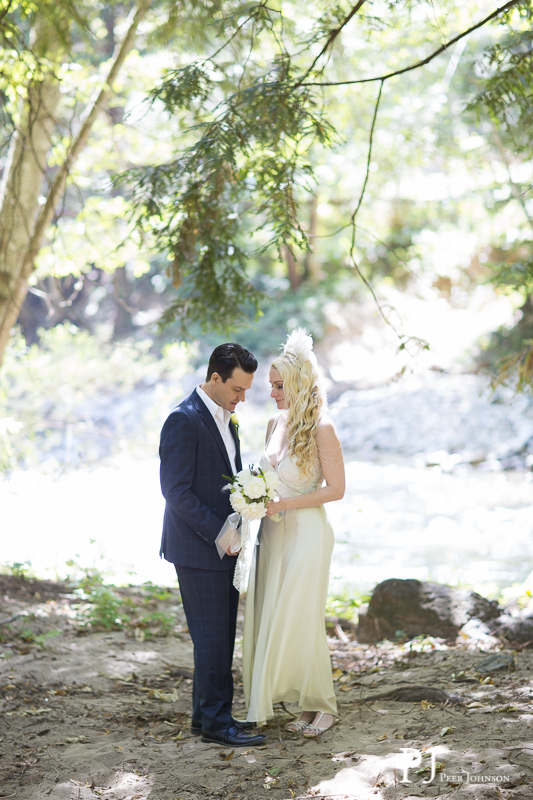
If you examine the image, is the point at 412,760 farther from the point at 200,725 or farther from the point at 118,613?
the point at 118,613

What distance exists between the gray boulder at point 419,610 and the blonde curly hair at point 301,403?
2605 millimetres

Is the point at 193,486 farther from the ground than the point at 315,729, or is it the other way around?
the point at 193,486

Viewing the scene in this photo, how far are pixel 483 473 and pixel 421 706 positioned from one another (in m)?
12.6

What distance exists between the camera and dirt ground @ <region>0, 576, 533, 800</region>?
292 centimetres

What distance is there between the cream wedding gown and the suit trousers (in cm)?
20

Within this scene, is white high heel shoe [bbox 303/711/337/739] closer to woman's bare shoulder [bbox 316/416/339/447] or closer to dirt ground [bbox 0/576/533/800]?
dirt ground [bbox 0/576/533/800]

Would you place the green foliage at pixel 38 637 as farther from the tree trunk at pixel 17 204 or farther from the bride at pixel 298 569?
the tree trunk at pixel 17 204

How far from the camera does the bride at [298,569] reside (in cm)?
374

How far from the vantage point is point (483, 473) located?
1567 cm

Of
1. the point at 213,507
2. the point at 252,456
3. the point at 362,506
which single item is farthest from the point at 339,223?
the point at 213,507

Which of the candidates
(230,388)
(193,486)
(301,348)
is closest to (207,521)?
(193,486)

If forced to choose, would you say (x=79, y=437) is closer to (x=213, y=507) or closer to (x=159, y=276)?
(x=159, y=276)

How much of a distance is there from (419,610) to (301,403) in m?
2.92

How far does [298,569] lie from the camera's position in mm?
3777
